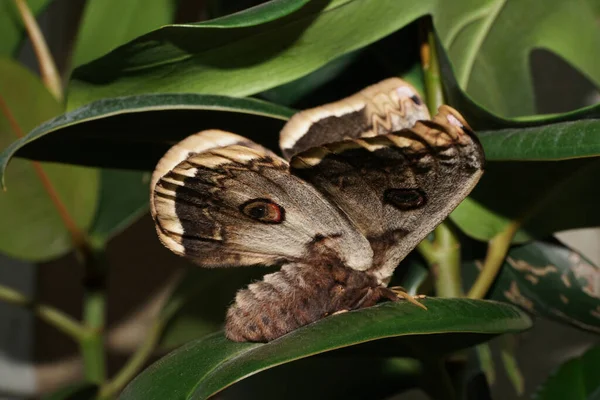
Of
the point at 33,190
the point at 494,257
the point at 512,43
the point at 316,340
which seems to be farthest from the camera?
the point at 33,190

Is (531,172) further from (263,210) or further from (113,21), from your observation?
(113,21)

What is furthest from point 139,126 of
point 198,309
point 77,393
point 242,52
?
point 198,309

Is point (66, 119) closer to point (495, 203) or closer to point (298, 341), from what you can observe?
point (298, 341)

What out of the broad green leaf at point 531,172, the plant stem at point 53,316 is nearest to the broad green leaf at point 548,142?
the broad green leaf at point 531,172

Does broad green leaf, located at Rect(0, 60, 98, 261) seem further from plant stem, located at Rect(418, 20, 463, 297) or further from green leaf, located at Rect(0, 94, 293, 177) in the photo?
plant stem, located at Rect(418, 20, 463, 297)

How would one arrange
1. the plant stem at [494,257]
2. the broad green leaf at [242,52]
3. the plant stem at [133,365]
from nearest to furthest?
the broad green leaf at [242,52]
the plant stem at [494,257]
the plant stem at [133,365]

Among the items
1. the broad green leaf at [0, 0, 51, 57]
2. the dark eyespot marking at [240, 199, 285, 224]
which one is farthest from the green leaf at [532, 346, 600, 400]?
the broad green leaf at [0, 0, 51, 57]

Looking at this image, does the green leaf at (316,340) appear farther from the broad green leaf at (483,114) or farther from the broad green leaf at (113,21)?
the broad green leaf at (113,21)

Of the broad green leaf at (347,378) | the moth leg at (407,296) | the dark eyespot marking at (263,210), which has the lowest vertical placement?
the broad green leaf at (347,378)
